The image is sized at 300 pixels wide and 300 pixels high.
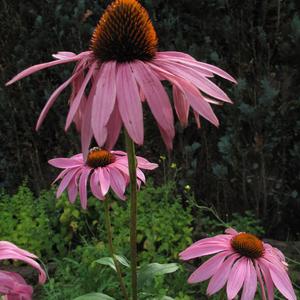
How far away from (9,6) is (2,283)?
11.6ft

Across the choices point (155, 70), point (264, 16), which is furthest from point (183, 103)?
point (264, 16)

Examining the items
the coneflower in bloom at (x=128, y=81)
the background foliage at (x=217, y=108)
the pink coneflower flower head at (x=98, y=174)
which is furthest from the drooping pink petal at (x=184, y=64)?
the background foliage at (x=217, y=108)

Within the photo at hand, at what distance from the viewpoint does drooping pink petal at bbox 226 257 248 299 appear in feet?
4.39

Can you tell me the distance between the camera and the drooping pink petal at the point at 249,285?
1349 millimetres

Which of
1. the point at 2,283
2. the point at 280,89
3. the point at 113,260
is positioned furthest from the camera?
the point at 280,89

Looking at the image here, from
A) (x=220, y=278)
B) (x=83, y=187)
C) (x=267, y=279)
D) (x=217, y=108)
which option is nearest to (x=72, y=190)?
(x=83, y=187)

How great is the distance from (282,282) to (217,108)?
6.82ft

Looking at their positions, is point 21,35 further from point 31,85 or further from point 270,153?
point 270,153

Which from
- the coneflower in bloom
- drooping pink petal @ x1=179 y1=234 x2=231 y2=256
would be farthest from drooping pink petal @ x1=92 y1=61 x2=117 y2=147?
drooping pink petal @ x1=179 y1=234 x2=231 y2=256

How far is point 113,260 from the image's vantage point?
1450 mm

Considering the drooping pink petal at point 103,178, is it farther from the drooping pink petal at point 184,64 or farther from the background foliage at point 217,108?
the background foliage at point 217,108

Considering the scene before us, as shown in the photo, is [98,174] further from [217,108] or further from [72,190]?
[217,108]

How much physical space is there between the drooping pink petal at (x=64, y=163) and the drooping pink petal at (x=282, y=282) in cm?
73

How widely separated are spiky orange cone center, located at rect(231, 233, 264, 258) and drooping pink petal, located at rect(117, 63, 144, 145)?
0.68 meters
